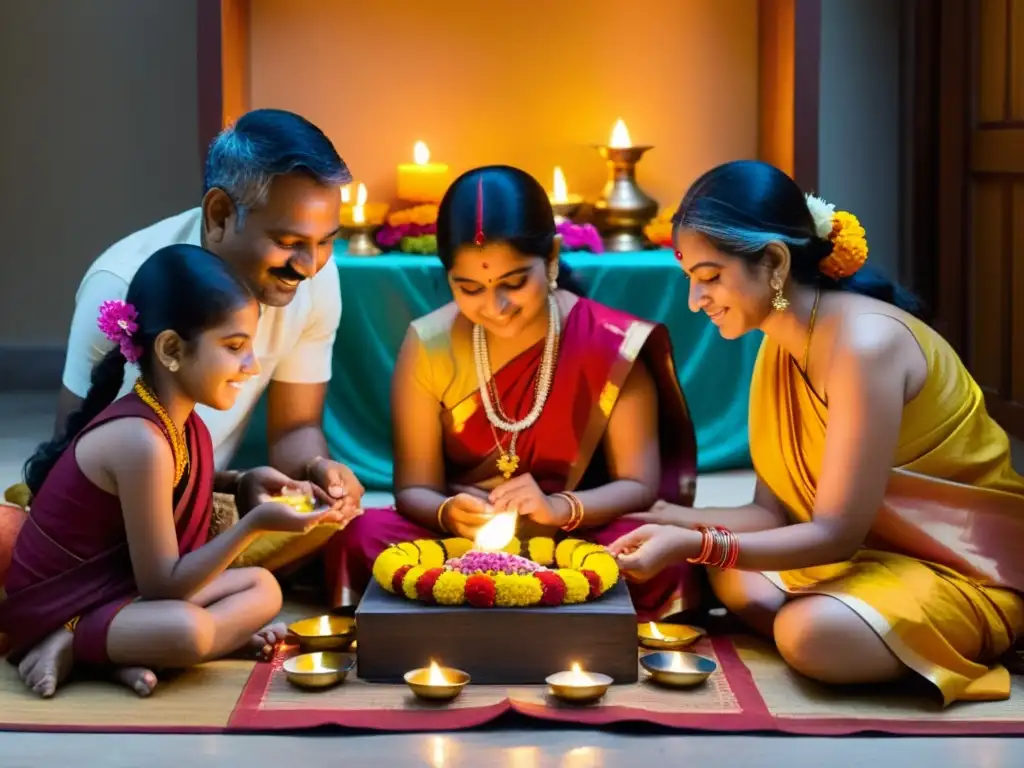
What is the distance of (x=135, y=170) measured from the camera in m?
6.07

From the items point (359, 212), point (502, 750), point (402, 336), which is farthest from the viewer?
point (359, 212)

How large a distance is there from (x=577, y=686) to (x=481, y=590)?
26 cm

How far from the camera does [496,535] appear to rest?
2.94 metres

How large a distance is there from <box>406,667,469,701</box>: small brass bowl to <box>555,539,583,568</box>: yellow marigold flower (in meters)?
0.41

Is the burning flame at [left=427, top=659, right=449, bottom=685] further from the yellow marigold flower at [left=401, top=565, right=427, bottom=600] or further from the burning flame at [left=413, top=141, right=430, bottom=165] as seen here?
the burning flame at [left=413, top=141, right=430, bottom=165]

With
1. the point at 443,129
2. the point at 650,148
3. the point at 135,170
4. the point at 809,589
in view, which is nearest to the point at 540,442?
the point at 809,589

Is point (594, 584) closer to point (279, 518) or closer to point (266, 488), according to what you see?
point (279, 518)

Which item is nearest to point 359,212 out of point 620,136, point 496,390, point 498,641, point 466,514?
point 620,136

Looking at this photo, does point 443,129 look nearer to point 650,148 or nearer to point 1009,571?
point 650,148

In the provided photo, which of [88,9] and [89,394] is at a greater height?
[88,9]

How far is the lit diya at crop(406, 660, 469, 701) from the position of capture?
2654 millimetres

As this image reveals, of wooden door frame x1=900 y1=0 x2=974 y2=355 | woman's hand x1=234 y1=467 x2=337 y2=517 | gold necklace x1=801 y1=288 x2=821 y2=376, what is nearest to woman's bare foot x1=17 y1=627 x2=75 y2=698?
woman's hand x1=234 y1=467 x2=337 y2=517

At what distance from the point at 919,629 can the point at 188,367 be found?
4.68 ft

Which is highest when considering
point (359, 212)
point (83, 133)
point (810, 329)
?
point (83, 133)
